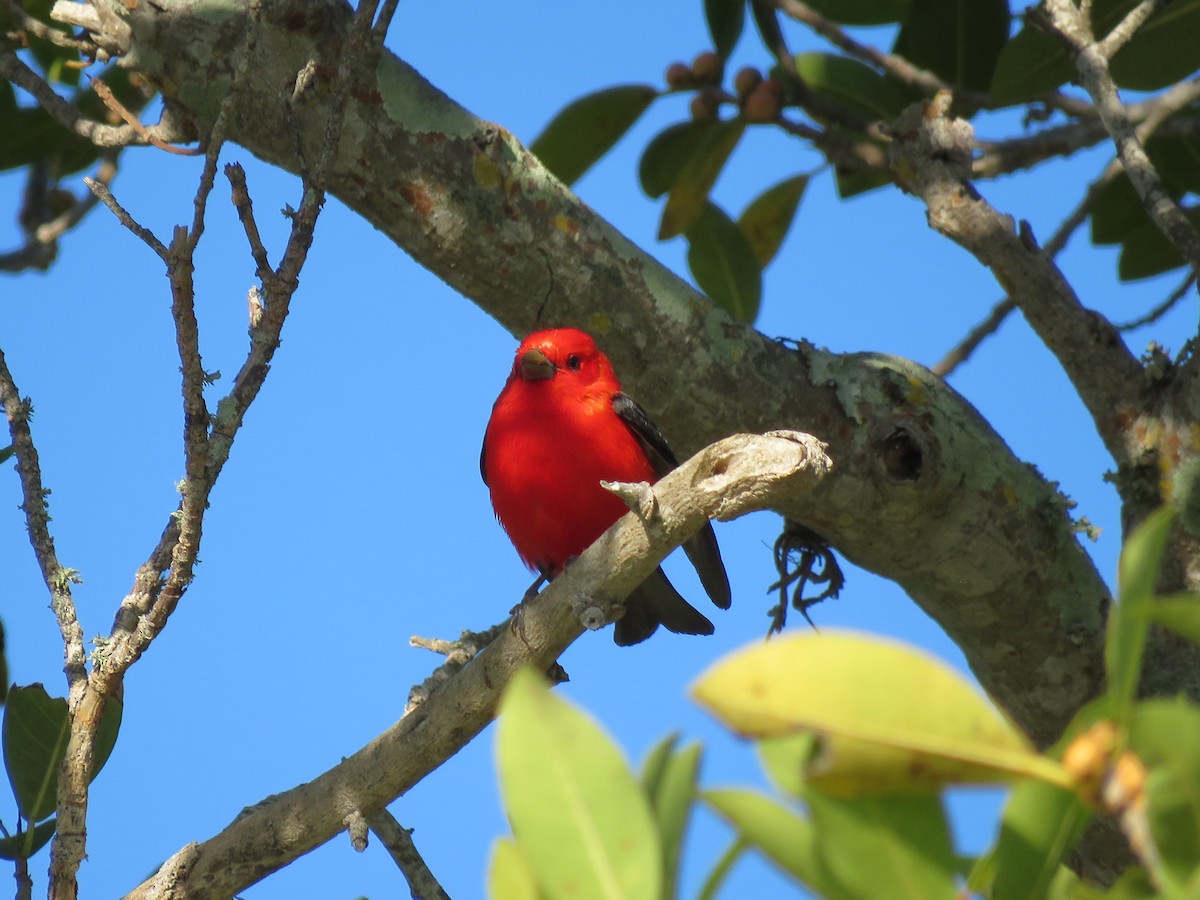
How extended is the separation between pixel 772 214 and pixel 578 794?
4517 millimetres

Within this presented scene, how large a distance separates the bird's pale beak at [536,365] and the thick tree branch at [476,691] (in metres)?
1.40

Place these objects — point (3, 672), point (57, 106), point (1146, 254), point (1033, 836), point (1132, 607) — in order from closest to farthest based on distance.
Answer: point (1132, 607), point (1033, 836), point (57, 106), point (3, 672), point (1146, 254)

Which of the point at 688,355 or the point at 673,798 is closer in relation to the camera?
the point at 673,798

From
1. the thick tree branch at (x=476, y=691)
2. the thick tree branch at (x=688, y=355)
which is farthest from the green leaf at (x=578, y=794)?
the thick tree branch at (x=688, y=355)

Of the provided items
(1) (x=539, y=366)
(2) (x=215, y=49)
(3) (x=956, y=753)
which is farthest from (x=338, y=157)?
(3) (x=956, y=753)

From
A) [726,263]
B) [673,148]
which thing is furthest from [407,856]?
[673,148]

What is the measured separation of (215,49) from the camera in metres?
3.20

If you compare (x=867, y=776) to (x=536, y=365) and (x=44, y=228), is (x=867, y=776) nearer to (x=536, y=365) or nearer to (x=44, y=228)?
(x=536, y=365)

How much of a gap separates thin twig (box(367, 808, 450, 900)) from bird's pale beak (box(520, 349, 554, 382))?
156 centimetres

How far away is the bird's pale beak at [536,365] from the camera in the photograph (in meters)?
4.07

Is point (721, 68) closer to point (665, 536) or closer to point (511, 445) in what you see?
point (511, 445)

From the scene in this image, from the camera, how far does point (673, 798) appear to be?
1.14m

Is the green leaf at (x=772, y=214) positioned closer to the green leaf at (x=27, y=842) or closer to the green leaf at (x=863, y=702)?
the green leaf at (x=27, y=842)

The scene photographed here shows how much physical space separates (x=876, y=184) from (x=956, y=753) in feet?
14.7
